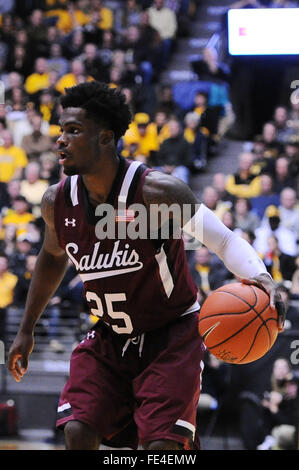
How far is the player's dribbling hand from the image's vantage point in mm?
4016

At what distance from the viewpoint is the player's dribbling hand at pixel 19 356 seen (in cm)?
402

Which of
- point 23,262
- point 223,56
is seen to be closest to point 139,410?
point 23,262

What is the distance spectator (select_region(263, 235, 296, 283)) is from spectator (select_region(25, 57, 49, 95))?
5362 millimetres

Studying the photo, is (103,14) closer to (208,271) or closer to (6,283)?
(6,283)

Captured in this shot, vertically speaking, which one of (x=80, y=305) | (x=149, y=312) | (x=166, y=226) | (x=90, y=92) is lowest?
(x=80, y=305)

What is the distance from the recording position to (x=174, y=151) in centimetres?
1016

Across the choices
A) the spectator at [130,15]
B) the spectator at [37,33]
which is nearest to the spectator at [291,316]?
the spectator at [37,33]

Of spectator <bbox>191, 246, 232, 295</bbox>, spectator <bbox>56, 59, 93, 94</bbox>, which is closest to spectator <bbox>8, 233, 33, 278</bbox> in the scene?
spectator <bbox>191, 246, 232, 295</bbox>

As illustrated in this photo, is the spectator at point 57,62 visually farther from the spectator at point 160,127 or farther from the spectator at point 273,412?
the spectator at point 273,412

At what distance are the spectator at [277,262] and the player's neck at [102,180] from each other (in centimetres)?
438

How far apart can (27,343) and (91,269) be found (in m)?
0.57

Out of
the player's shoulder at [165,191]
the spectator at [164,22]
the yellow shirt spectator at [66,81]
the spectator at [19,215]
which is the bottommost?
the spectator at [19,215]

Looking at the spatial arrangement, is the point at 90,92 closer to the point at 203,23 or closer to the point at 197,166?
the point at 197,166

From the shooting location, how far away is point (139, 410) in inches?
144
